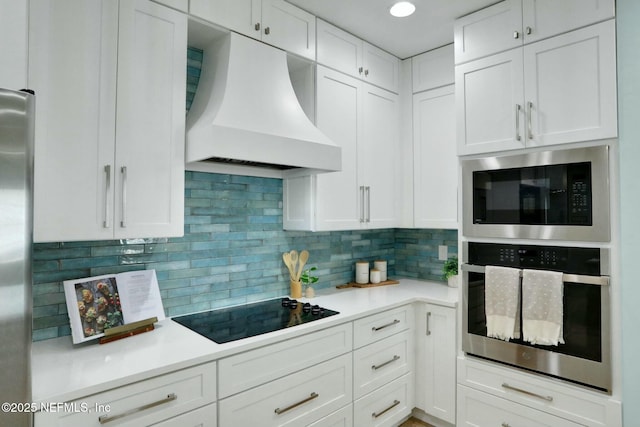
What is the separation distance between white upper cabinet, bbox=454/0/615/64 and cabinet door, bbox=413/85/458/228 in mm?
448

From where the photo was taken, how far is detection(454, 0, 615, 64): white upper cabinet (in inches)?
74.1

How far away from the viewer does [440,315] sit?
7.98 feet

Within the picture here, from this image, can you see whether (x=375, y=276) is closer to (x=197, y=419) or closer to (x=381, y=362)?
(x=381, y=362)

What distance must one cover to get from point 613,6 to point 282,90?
171 centimetres

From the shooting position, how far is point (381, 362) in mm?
2285

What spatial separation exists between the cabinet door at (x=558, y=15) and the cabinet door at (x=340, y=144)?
1.07 metres

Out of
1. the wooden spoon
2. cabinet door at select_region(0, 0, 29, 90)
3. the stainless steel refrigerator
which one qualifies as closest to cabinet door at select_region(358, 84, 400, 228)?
the wooden spoon

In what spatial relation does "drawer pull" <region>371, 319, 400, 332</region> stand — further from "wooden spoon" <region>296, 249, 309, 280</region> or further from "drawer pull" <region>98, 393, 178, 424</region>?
"drawer pull" <region>98, 393, 178, 424</region>

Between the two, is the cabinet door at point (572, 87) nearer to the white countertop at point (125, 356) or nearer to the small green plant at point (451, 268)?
the small green plant at point (451, 268)

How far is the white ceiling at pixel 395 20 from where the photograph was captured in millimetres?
2219

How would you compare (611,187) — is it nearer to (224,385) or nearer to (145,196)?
(224,385)

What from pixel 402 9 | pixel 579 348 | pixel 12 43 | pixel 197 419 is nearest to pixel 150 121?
pixel 12 43

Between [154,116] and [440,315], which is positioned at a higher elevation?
[154,116]

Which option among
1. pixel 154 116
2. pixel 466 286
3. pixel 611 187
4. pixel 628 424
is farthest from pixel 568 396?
pixel 154 116
